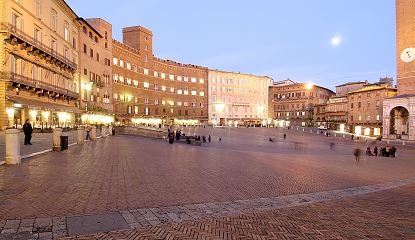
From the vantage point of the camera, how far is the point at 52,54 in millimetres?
37500

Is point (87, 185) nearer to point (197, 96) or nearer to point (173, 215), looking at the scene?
point (173, 215)

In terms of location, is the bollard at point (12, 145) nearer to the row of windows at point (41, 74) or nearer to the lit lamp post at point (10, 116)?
the lit lamp post at point (10, 116)

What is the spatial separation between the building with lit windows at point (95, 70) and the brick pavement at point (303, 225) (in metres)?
48.3

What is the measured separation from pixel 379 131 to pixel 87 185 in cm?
6736

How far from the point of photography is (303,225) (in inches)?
270

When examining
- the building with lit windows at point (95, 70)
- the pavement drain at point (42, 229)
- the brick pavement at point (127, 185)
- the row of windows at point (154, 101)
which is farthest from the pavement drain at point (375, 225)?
the row of windows at point (154, 101)

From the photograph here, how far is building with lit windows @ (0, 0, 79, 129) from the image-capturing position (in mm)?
28281

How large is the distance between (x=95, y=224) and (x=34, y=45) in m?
31.8

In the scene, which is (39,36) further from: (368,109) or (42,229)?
(368,109)

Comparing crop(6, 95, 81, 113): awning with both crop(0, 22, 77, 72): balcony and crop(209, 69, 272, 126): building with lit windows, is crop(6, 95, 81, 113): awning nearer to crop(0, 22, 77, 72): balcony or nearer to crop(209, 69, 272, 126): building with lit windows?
crop(0, 22, 77, 72): balcony

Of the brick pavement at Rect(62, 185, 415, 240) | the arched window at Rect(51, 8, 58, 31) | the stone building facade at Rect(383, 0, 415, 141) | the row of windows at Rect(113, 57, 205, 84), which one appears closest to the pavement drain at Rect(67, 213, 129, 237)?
the brick pavement at Rect(62, 185, 415, 240)

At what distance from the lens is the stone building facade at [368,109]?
211 feet

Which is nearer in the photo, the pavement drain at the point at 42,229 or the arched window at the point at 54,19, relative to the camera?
the pavement drain at the point at 42,229

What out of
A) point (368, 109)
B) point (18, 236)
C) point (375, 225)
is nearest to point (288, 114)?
point (368, 109)
